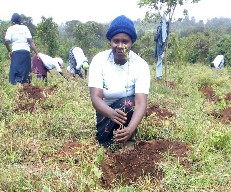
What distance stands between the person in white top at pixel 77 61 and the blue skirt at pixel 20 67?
3.22ft

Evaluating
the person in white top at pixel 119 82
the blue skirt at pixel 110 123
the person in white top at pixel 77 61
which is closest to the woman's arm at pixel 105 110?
the person in white top at pixel 119 82

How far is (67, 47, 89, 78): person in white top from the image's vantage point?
702 cm

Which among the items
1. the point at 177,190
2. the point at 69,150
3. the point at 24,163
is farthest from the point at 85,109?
the point at 177,190

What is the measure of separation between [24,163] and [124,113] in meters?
0.92

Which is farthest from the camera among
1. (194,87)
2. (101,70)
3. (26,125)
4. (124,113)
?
(194,87)

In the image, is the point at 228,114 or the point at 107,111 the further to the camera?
the point at 228,114

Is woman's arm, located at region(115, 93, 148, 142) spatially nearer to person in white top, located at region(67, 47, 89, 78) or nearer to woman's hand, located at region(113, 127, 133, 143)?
woman's hand, located at region(113, 127, 133, 143)

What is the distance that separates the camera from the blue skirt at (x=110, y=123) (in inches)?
124

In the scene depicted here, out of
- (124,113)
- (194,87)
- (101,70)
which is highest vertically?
(101,70)

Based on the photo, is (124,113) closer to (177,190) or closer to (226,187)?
(177,190)

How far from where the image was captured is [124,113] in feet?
9.57

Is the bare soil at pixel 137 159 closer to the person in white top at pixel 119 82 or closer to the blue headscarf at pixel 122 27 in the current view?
the person in white top at pixel 119 82

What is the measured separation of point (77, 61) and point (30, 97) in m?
2.16

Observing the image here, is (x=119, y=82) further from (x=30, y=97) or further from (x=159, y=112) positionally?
(x=30, y=97)
